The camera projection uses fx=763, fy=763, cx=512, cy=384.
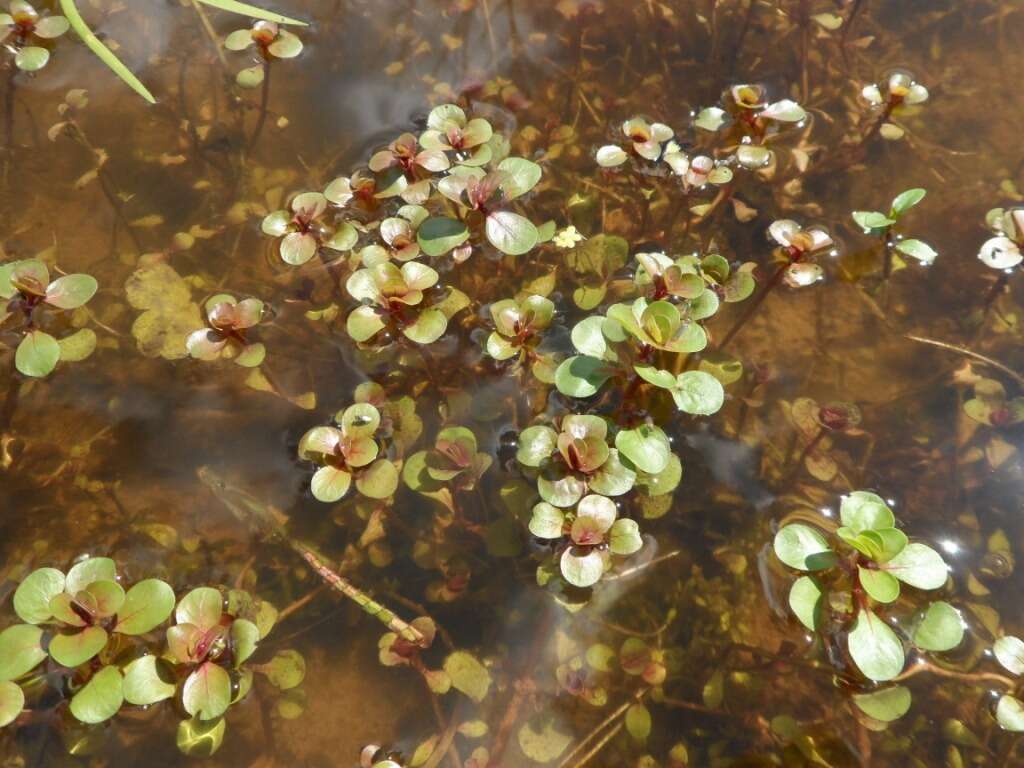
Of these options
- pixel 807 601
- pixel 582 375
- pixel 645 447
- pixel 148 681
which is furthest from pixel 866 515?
pixel 148 681

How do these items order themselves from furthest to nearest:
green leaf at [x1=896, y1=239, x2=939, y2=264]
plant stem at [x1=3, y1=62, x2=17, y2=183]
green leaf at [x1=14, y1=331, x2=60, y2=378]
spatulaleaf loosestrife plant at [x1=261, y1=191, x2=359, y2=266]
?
1. plant stem at [x1=3, y1=62, x2=17, y2=183]
2. green leaf at [x1=896, y1=239, x2=939, y2=264]
3. spatulaleaf loosestrife plant at [x1=261, y1=191, x2=359, y2=266]
4. green leaf at [x1=14, y1=331, x2=60, y2=378]

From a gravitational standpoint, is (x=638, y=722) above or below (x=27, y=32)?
below

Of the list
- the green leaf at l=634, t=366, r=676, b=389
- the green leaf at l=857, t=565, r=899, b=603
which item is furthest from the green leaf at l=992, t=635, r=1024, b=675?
the green leaf at l=634, t=366, r=676, b=389

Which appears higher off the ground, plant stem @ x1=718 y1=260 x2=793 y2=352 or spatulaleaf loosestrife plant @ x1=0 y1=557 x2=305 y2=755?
plant stem @ x1=718 y1=260 x2=793 y2=352

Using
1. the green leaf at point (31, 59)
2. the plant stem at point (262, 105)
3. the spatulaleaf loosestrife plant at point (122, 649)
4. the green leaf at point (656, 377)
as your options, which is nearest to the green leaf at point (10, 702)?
the spatulaleaf loosestrife plant at point (122, 649)

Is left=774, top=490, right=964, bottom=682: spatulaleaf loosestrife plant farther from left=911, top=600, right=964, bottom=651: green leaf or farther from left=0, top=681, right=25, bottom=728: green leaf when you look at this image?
left=0, top=681, right=25, bottom=728: green leaf

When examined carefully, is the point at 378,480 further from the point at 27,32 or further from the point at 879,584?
the point at 27,32

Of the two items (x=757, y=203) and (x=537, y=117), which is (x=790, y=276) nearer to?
(x=757, y=203)
